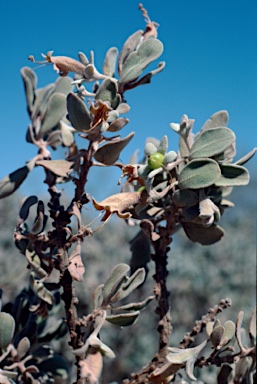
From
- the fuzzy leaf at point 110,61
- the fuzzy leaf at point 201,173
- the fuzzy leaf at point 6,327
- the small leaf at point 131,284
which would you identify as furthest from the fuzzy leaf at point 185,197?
the fuzzy leaf at point 6,327

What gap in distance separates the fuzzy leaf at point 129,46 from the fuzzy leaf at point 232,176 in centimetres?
25

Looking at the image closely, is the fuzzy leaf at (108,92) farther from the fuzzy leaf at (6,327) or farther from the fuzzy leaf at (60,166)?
the fuzzy leaf at (6,327)

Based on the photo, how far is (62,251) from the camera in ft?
2.84

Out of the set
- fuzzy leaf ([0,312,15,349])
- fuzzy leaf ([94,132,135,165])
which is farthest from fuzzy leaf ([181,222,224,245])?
fuzzy leaf ([0,312,15,349])

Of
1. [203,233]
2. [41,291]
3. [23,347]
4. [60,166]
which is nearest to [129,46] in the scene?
[60,166]

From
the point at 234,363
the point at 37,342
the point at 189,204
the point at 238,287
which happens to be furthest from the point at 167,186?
the point at 238,287

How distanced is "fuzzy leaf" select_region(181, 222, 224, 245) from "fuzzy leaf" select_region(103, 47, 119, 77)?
1.03 feet

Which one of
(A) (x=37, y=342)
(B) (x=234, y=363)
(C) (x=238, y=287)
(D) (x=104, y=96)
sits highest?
(D) (x=104, y=96)

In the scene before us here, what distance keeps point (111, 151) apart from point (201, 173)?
0.15 m

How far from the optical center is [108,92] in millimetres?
834

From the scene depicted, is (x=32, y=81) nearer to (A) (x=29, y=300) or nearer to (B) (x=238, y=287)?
(A) (x=29, y=300)

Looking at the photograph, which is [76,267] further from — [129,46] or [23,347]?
[129,46]

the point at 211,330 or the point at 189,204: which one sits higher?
the point at 189,204

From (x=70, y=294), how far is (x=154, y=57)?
42cm
